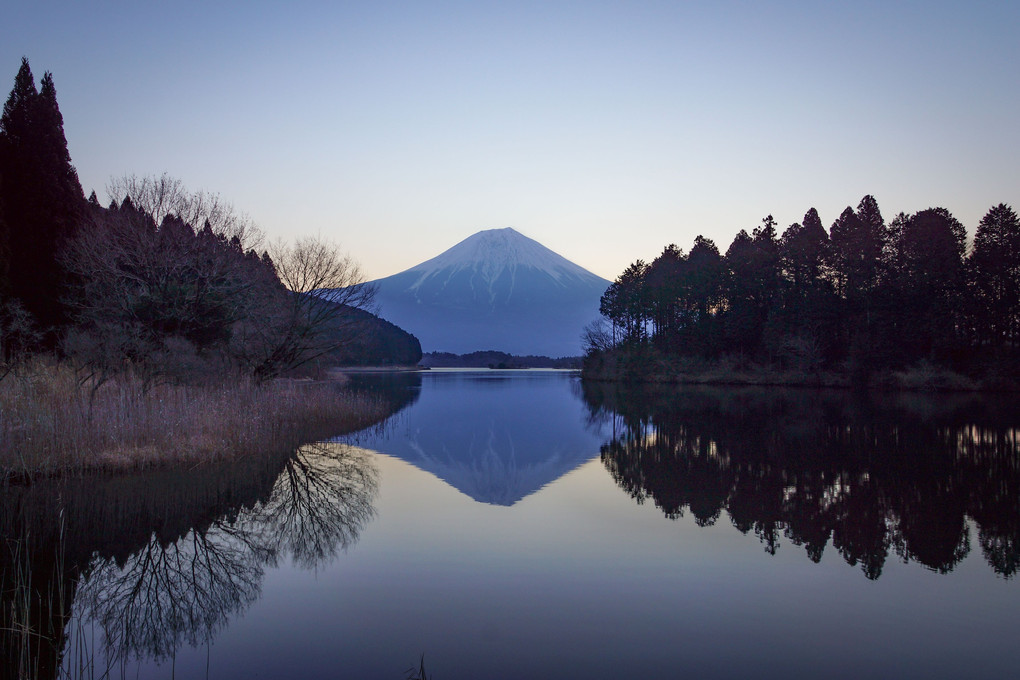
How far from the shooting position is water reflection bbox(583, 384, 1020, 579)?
25.2 feet

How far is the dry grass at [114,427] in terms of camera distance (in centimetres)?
1071

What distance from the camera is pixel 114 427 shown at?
1184 centimetres

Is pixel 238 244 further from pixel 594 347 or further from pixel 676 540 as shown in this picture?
pixel 594 347

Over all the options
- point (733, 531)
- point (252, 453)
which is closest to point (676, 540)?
point (733, 531)

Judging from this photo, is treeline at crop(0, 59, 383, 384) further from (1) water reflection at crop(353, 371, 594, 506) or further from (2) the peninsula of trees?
(1) water reflection at crop(353, 371, 594, 506)

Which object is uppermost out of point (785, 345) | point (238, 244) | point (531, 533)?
point (238, 244)

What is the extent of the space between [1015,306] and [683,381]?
24.5 metres

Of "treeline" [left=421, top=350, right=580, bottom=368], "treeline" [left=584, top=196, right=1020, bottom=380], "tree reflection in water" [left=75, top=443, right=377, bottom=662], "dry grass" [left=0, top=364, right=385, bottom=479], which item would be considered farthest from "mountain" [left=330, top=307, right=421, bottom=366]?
"tree reflection in water" [left=75, top=443, right=377, bottom=662]

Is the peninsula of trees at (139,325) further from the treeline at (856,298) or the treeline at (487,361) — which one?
the treeline at (487,361)

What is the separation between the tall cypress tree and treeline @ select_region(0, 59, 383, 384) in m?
0.04

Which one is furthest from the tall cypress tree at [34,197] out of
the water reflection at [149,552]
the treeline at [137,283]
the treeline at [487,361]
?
the treeline at [487,361]

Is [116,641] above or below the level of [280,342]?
below

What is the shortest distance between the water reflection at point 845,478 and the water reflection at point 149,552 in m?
5.32

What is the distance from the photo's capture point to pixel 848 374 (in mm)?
44469
